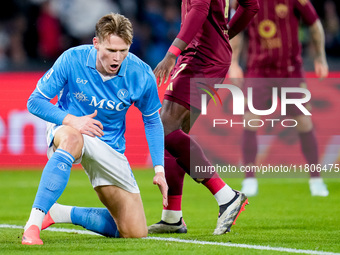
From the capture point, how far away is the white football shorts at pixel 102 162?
4.87m

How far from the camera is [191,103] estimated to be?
5547 mm

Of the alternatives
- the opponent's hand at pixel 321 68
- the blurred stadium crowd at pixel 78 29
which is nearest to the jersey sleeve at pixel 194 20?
the opponent's hand at pixel 321 68

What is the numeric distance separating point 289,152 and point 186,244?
5896 millimetres

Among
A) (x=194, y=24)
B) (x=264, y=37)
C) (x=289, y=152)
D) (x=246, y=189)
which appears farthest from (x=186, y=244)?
(x=289, y=152)

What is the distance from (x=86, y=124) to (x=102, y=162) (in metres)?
0.37

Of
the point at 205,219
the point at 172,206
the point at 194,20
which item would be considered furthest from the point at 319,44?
the point at 172,206

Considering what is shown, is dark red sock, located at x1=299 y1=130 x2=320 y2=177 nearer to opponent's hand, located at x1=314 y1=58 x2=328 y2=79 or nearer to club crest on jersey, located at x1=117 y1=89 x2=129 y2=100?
opponent's hand, located at x1=314 y1=58 x2=328 y2=79

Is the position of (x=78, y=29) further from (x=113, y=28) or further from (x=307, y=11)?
(x=113, y=28)

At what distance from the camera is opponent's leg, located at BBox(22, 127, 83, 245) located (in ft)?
14.5

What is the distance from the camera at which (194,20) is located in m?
5.31

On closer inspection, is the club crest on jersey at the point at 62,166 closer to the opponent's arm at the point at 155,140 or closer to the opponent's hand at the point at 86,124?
the opponent's hand at the point at 86,124

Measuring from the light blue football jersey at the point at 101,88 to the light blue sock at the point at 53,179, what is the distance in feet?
1.58

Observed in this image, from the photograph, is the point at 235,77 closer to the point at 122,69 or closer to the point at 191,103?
the point at 191,103

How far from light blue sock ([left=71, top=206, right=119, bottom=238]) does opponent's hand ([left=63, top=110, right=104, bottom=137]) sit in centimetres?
76
